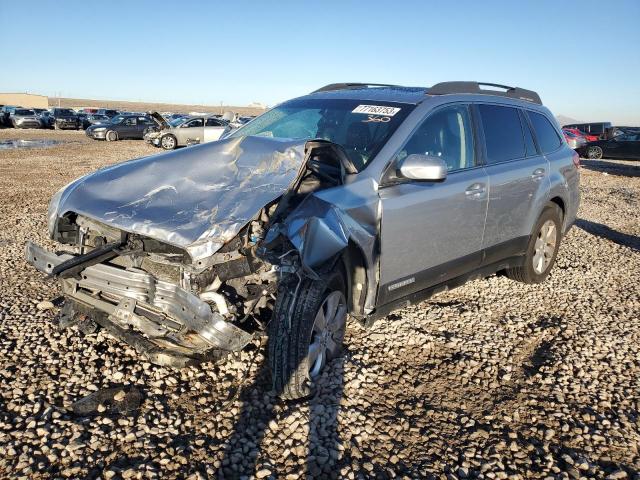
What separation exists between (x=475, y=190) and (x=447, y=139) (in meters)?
0.47

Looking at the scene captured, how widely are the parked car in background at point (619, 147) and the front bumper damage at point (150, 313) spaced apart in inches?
947

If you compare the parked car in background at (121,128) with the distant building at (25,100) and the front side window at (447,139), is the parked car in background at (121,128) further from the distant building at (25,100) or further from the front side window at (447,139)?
the distant building at (25,100)

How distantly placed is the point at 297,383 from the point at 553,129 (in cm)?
425

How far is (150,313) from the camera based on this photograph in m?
3.04

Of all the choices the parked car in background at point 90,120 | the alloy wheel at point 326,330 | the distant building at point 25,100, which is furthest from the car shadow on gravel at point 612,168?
the distant building at point 25,100

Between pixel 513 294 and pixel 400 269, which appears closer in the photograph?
pixel 400 269

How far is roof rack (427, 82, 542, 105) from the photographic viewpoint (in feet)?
14.1

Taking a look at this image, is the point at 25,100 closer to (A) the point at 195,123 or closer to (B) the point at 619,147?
(A) the point at 195,123

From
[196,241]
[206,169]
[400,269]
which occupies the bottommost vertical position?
[400,269]

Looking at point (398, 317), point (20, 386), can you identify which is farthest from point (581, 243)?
point (20, 386)

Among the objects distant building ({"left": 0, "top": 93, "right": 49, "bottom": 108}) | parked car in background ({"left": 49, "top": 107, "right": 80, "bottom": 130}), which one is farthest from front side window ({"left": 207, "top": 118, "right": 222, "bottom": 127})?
distant building ({"left": 0, "top": 93, "right": 49, "bottom": 108})

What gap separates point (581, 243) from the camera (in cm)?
768

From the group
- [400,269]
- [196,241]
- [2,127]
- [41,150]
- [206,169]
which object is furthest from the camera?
[2,127]

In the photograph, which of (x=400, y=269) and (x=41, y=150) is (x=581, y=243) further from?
(x=41, y=150)
